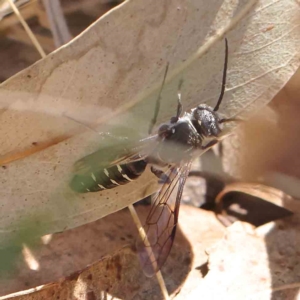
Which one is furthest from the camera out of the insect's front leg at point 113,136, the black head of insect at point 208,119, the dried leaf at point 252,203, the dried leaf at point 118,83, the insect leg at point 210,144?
the dried leaf at point 252,203

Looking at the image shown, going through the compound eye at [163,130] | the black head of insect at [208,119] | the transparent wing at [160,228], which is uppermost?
the compound eye at [163,130]

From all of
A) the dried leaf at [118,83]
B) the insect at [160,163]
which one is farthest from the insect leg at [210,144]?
the dried leaf at [118,83]

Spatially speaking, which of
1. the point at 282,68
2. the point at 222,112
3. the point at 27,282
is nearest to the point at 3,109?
the point at 27,282

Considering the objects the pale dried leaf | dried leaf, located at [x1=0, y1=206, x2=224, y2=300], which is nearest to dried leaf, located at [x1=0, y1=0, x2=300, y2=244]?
dried leaf, located at [x1=0, y1=206, x2=224, y2=300]

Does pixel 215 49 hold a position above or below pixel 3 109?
below

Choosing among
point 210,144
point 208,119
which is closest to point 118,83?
point 208,119

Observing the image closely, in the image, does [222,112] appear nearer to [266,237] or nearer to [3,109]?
[266,237]

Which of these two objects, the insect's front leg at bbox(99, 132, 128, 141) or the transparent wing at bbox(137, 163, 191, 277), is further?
the transparent wing at bbox(137, 163, 191, 277)

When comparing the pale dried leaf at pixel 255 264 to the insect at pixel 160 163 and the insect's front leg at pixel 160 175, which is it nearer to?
the insect at pixel 160 163

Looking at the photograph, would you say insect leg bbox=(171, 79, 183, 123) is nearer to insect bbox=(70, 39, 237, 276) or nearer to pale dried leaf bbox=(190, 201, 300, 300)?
insect bbox=(70, 39, 237, 276)
